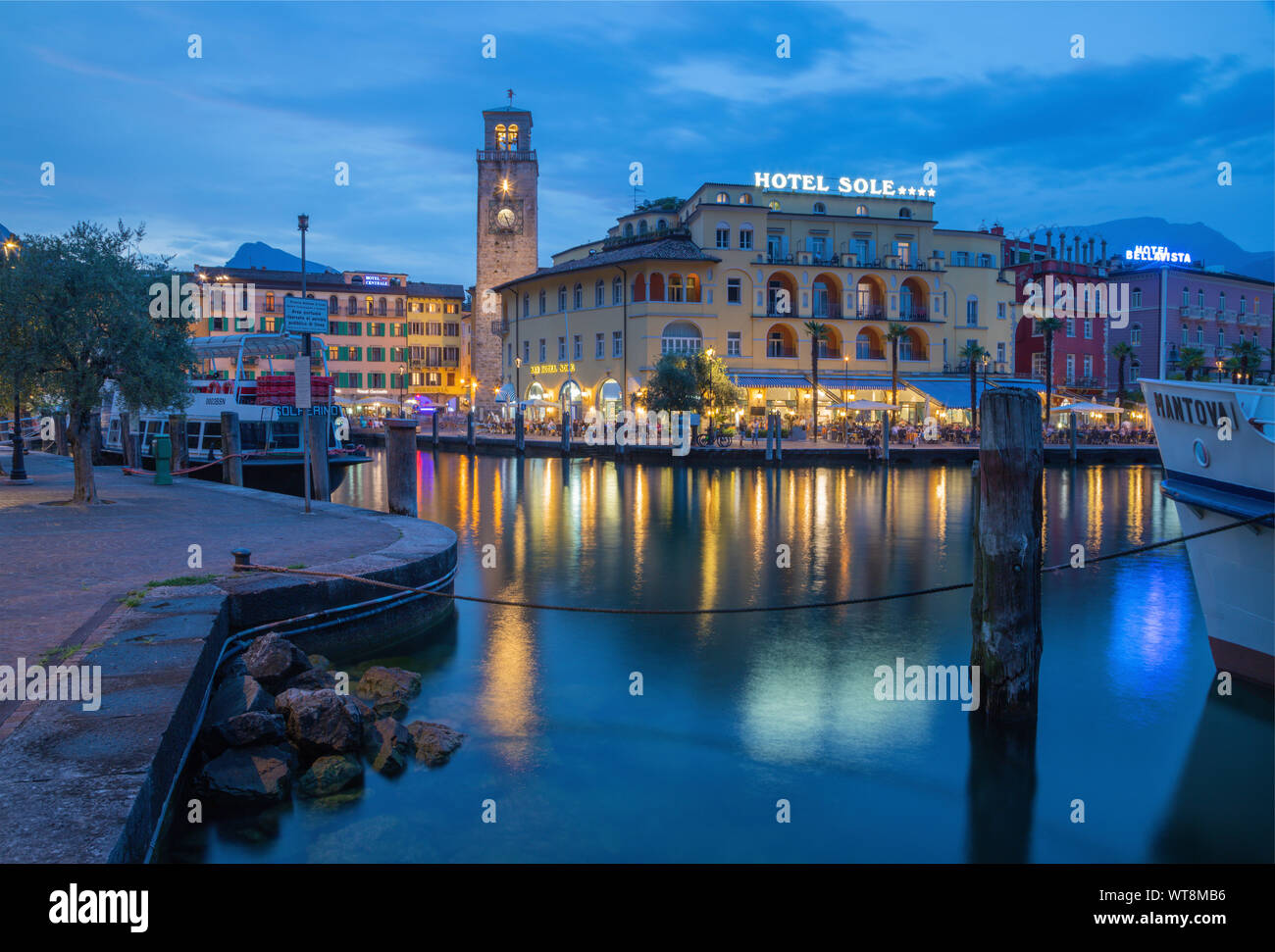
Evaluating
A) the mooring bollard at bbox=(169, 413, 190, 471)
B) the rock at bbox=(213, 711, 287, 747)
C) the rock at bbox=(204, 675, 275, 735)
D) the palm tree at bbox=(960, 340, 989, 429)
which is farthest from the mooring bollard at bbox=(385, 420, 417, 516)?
the palm tree at bbox=(960, 340, 989, 429)

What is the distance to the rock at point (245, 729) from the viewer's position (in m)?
7.41

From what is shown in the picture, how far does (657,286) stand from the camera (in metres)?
54.1

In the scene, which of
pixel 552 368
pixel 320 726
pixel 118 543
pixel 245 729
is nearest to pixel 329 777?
pixel 320 726

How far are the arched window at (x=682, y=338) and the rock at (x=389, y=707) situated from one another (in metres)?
45.6

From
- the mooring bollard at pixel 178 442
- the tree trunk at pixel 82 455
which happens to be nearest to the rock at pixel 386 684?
the tree trunk at pixel 82 455

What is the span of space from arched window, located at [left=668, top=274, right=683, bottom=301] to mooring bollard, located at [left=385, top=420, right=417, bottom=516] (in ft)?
129

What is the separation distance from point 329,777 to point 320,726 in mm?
480

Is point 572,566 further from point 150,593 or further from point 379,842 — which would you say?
point 379,842

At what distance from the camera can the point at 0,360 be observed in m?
15.8

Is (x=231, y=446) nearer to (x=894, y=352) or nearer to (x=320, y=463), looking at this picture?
(x=320, y=463)

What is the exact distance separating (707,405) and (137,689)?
136 feet

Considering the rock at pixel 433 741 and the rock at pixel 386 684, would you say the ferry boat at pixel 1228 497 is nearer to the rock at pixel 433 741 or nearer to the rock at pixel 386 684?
the rock at pixel 433 741

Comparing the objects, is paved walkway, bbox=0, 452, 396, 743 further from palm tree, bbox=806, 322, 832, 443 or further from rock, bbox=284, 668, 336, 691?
palm tree, bbox=806, 322, 832, 443
